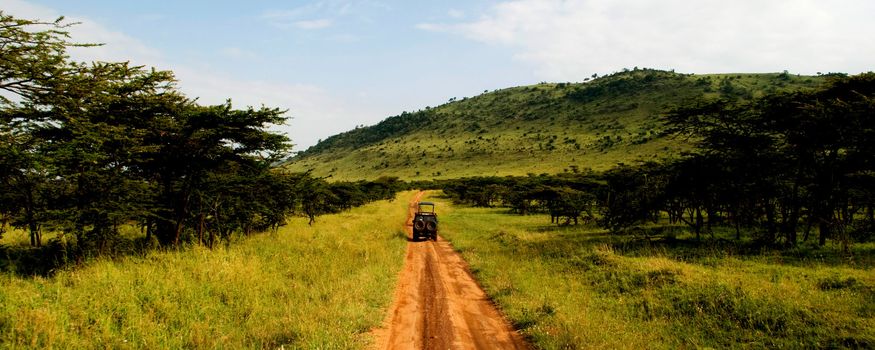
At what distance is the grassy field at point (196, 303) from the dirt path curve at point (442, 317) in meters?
0.48

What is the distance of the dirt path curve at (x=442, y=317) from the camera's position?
25.6 ft

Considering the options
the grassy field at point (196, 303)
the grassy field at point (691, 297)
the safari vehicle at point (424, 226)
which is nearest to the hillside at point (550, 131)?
the safari vehicle at point (424, 226)

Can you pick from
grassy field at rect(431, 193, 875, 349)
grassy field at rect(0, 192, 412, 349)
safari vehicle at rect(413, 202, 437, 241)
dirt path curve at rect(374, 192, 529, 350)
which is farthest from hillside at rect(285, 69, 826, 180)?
grassy field at rect(0, 192, 412, 349)

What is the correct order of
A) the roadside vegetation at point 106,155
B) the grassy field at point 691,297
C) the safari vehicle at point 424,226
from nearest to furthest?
1. the grassy field at point 691,297
2. the roadside vegetation at point 106,155
3. the safari vehicle at point 424,226

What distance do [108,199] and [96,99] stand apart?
2897 mm

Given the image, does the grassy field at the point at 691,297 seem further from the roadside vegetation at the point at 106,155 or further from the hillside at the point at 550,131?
the hillside at the point at 550,131

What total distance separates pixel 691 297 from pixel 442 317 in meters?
5.94

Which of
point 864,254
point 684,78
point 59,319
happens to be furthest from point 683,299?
point 684,78

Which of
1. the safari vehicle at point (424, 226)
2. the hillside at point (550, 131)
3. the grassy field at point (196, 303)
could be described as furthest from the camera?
the hillside at point (550, 131)

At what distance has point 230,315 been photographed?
863 cm

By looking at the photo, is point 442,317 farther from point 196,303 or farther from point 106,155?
point 106,155

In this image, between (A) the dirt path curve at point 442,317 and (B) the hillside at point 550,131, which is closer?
(A) the dirt path curve at point 442,317

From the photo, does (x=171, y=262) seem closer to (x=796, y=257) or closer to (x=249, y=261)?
(x=249, y=261)

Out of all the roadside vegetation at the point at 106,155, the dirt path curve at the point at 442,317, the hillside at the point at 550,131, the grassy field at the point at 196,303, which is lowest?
the dirt path curve at the point at 442,317
